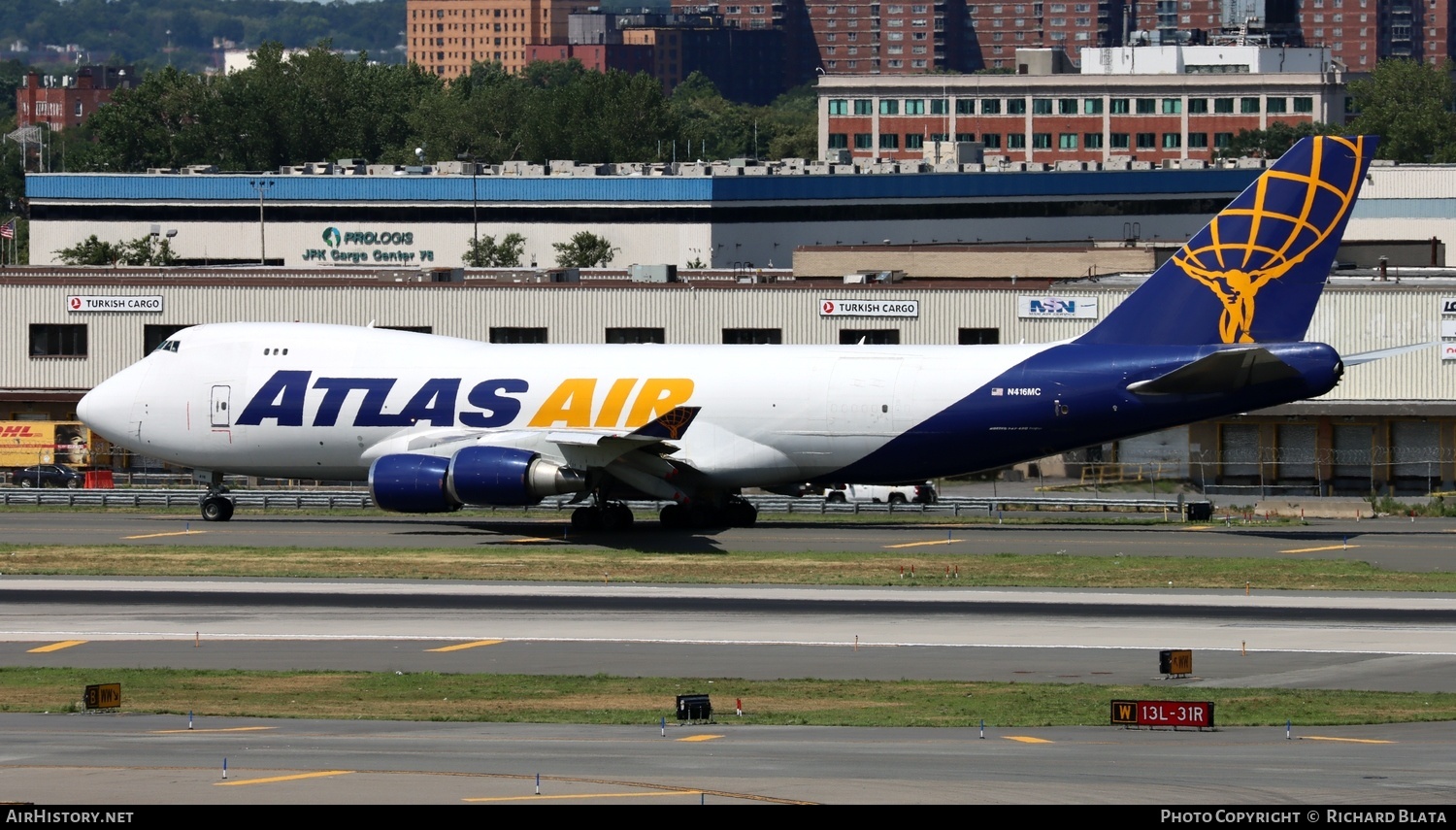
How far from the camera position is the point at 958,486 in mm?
78875

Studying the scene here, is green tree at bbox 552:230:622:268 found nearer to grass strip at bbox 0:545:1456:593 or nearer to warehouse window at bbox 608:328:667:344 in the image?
warehouse window at bbox 608:328:667:344

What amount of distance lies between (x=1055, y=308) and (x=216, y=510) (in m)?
34.2

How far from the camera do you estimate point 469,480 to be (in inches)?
2064

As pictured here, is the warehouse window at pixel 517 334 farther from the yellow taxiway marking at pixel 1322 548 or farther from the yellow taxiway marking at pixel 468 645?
the yellow taxiway marking at pixel 468 645

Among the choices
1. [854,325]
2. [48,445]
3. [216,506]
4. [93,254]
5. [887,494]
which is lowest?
[887,494]

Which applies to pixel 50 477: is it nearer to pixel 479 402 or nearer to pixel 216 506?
pixel 216 506

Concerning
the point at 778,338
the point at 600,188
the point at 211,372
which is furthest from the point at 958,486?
the point at 600,188

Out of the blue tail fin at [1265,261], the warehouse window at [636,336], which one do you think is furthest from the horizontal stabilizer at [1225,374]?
the warehouse window at [636,336]

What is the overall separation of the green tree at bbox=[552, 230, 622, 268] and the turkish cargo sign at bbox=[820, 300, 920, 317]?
7166 cm

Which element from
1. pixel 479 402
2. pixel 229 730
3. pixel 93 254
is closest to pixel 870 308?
pixel 479 402

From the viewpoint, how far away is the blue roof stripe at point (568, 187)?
15812 cm

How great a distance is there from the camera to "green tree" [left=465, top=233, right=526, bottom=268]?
150 meters

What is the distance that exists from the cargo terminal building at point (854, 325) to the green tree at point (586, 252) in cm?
6443

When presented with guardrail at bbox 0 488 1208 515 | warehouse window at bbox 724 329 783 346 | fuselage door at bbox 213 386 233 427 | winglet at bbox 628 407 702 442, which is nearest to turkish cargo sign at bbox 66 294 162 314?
guardrail at bbox 0 488 1208 515
